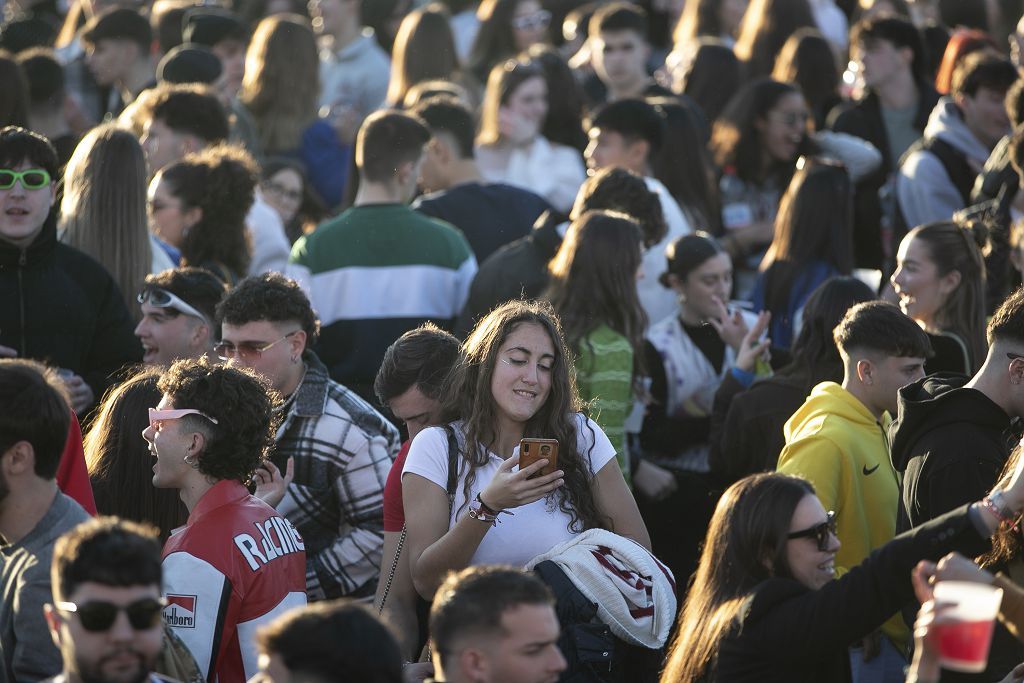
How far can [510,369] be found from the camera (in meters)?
4.68

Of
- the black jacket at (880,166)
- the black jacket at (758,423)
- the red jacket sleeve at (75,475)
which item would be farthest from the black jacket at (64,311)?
the black jacket at (880,166)

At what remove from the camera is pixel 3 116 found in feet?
24.6

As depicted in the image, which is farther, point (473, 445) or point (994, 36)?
point (994, 36)

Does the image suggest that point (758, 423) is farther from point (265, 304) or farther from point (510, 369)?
point (265, 304)

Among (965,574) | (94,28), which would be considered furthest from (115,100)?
(965,574)

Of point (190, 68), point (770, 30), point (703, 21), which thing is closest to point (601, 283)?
point (190, 68)

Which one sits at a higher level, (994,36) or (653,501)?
(994,36)

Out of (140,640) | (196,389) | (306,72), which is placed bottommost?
(140,640)

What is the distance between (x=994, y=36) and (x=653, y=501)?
7.04 meters

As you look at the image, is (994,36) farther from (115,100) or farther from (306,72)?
(115,100)

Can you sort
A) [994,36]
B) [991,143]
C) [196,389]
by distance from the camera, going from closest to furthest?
[196,389] → [991,143] → [994,36]

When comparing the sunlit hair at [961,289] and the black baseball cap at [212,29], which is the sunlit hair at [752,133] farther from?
the black baseball cap at [212,29]

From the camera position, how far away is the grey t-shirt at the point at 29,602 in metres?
3.75

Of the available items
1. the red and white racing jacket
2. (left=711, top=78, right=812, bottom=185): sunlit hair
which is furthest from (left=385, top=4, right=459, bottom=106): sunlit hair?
the red and white racing jacket
